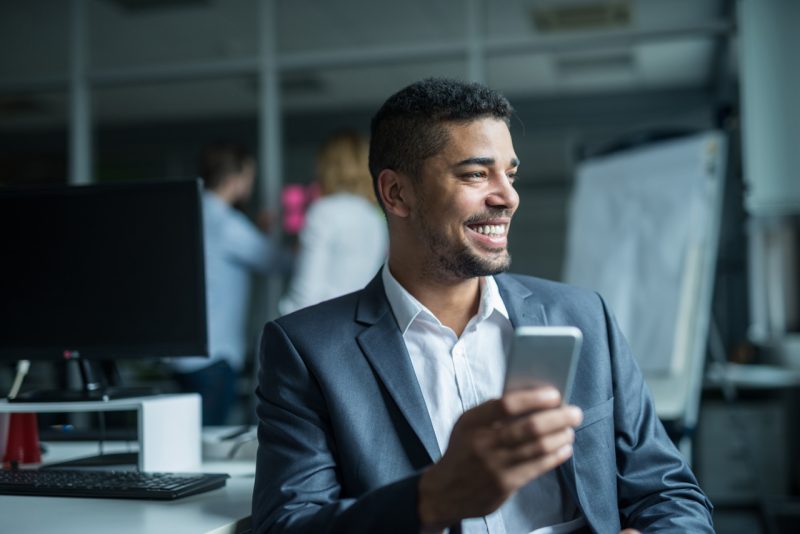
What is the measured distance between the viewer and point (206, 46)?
5.76 m

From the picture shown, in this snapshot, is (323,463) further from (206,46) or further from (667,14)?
(206,46)

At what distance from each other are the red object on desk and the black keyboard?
9.9 inches

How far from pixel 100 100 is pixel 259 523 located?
7.48 m

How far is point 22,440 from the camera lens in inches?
72.1

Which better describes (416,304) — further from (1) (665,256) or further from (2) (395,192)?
(1) (665,256)

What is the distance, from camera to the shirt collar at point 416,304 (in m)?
1.49

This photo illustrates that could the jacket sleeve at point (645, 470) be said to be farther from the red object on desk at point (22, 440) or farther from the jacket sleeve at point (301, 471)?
the red object on desk at point (22, 440)

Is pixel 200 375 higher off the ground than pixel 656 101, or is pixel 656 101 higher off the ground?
pixel 656 101

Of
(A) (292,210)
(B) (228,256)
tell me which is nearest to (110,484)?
(B) (228,256)

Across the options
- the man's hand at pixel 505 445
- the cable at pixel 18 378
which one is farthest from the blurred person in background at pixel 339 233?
the man's hand at pixel 505 445

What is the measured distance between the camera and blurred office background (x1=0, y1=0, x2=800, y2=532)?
3434 mm

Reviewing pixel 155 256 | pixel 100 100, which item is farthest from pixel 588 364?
pixel 100 100

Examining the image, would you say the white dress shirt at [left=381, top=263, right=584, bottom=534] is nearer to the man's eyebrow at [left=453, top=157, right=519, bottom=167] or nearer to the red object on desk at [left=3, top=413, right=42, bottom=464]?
the man's eyebrow at [left=453, top=157, right=519, bottom=167]

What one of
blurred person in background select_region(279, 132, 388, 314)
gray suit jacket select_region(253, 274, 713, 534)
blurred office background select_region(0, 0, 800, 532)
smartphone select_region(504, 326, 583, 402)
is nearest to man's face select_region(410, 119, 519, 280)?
gray suit jacket select_region(253, 274, 713, 534)
